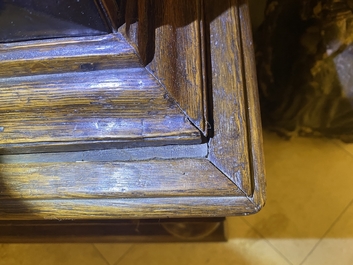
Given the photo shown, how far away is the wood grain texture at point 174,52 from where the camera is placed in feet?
1.17

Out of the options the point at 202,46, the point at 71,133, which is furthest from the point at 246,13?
the point at 71,133

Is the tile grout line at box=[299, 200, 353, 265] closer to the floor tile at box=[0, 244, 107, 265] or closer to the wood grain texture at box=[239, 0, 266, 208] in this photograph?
the floor tile at box=[0, 244, 107, 265]

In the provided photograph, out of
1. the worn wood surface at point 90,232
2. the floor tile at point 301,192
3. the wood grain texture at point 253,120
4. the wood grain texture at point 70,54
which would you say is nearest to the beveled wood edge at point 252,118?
the wood grain texture at point 253,120

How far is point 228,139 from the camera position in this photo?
0.37 meters

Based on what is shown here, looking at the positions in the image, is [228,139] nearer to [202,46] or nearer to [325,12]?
[202,46]

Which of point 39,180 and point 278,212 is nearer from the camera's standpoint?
point 39,180

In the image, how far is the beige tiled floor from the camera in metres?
0.91

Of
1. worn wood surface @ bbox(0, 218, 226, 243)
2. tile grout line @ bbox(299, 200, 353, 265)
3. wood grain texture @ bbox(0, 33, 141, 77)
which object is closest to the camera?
wood grain texture @ bbox(0, 33, 141, 77)

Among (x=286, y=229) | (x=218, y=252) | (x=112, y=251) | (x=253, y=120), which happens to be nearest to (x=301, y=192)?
(x=286, y=229)

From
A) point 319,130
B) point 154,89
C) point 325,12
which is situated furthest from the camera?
point 319,130

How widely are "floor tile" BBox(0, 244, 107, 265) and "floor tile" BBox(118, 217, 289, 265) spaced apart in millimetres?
85

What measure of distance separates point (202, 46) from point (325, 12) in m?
0.37

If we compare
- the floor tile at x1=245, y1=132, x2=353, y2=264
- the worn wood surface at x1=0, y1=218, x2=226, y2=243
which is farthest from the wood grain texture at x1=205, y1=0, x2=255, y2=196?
the floor tile at x1=245, y1=132, x2=353, y2=264

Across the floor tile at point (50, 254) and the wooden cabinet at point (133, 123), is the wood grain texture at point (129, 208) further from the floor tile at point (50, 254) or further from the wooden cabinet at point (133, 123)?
the floor tile at point (50, 254)
